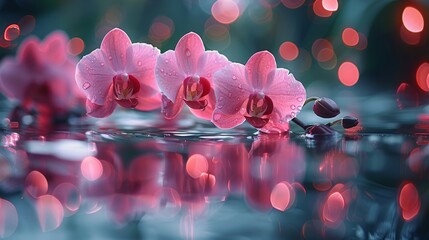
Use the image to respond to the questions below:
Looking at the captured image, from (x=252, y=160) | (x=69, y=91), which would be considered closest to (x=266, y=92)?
(x=252, y=160)

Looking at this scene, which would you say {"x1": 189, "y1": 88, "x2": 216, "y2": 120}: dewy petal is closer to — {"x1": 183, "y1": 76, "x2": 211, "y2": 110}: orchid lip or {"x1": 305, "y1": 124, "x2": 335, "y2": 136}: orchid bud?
{"x1": 183, "y1": 76, "x2": 211, "y2": 110}: orchid lip

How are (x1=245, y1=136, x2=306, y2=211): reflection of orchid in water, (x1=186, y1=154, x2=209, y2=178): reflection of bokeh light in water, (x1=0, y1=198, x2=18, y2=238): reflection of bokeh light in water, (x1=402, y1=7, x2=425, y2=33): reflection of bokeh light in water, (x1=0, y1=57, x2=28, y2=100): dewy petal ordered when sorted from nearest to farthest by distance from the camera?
(x1=0, y1=198, x2=18, y2=238): reflection of bokeh light in water < (x1=245, y1=136, x2=306, y2=211): reflection of orchid in water < (x1=186, y1=154, x2=209, y2=178): reflection of bokeh light in water < (x1=0, y1=57, x2=28, y2=100): dewy petal < (x1=402, y1=7, x2=425, y2=33): reflection of bokeh light in water

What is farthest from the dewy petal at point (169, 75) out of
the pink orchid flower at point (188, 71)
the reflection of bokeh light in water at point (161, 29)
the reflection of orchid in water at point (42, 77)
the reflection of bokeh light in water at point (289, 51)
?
the reflection of bokeh light in water at point (289, 51)

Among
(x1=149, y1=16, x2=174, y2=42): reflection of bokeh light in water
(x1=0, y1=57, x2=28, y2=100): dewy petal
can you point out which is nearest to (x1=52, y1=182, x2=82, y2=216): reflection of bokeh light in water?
(x1=0, y1=57, x2=28, y2=100): dewy petal

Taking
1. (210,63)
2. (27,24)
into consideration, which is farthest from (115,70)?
(27,24)

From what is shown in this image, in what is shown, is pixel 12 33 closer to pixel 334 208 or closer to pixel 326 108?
pixel 326 108
